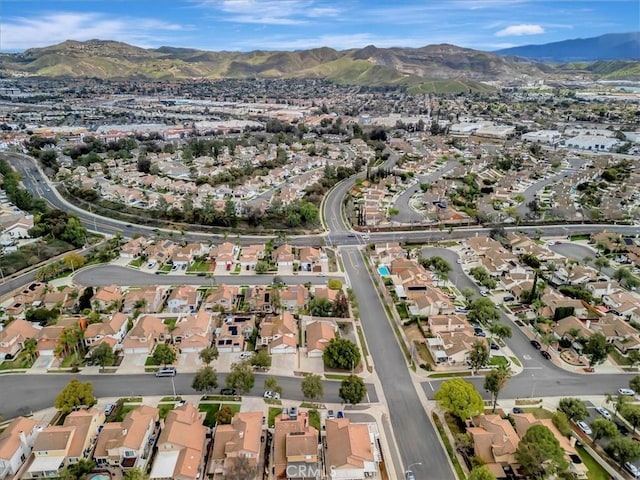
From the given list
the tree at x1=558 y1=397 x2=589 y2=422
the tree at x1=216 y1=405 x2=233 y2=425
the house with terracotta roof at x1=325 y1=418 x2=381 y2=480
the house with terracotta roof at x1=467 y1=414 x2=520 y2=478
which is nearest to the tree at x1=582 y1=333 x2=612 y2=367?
the tree at x1=558 y1=397 x2=589 y2=422

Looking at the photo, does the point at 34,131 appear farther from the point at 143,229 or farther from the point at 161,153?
the point at 143,229

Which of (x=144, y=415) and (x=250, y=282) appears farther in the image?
(x=250, y=282)

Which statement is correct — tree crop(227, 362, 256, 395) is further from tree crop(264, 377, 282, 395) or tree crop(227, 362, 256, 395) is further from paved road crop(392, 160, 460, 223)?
paved road crop(392, 160, 460, 223)

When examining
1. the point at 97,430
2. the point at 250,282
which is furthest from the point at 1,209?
the point at 97,430

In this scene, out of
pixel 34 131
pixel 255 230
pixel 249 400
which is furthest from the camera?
pixel 34 131

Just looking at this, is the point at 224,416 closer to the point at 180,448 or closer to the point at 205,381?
the point at 180,448

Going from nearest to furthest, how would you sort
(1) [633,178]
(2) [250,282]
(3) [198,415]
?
1. (3) [198,415]
2. (2) [250,282]
3. (1) [633,178]

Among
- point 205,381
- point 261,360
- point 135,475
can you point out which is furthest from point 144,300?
point 135,475
